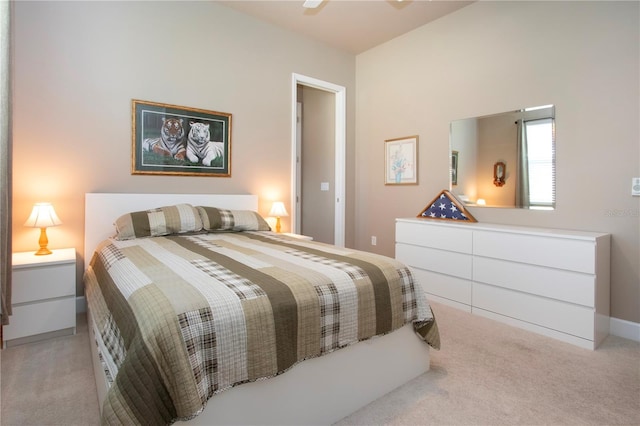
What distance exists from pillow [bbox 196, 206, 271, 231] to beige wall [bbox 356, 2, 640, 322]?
1741 mm

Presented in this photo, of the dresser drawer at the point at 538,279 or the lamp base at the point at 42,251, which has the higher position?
the lamp base at the point at 42,251

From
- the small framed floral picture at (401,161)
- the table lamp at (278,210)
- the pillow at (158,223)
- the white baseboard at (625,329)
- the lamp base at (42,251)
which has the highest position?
the small framed floral picture at (401,161)

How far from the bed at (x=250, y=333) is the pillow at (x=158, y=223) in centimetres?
35

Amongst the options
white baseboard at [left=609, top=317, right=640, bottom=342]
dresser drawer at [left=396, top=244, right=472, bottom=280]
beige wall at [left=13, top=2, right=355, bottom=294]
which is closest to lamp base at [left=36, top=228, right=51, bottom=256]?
beige wall at [left=13, top=2, right=355, bottom=294]

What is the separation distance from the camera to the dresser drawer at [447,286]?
289 cm

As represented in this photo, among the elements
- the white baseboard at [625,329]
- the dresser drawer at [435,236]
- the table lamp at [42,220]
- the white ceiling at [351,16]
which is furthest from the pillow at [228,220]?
the white baseboard at [625,329]

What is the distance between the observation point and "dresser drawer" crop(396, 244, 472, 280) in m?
2.90

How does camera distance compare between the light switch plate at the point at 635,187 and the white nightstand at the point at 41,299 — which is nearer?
the white nightstand at the point at 41,299

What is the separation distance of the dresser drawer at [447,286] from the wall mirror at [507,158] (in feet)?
2.56

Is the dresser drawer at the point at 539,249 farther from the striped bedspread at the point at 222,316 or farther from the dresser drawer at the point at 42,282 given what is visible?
the dresser drawer at the point at 42,282

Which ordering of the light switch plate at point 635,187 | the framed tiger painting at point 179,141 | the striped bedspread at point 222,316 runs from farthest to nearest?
1. the framed tiger painting at point 179,141
2. the light switch plate at point 635,187
3. the striped bedspread at point 222,316

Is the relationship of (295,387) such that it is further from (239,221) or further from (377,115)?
(377,115)

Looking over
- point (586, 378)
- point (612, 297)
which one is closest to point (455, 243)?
point (612, 297)

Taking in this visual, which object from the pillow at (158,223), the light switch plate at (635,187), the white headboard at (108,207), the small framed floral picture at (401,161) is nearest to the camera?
the light switch plate at (635,187)
